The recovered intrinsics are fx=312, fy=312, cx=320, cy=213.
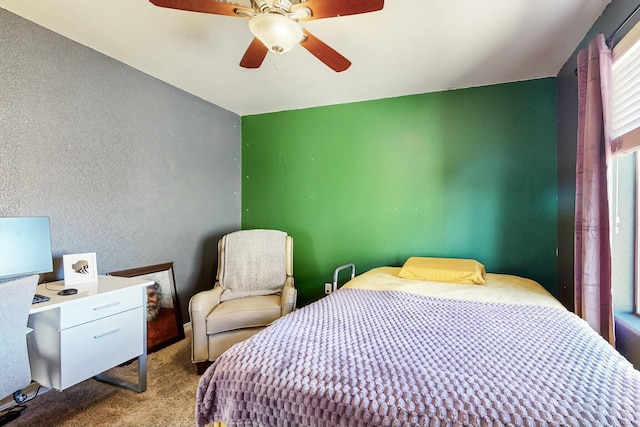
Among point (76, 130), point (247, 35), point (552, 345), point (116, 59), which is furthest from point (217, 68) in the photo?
point (552, 345)

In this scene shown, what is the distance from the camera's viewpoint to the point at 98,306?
177 centimetres

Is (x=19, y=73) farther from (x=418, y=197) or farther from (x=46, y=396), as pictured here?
(x=418, y=197)

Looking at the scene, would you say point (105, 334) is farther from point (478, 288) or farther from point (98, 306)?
point (478, 288)

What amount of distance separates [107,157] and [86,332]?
128 cm

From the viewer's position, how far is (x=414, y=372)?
3.28ft

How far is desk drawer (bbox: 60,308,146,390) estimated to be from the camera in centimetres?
163

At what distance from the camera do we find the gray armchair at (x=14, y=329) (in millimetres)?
1287

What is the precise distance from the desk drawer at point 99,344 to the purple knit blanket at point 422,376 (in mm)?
991

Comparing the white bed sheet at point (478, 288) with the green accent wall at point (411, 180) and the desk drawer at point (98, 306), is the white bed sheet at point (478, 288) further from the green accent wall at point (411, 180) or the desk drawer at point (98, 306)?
the desk drawer at point (98, 306)

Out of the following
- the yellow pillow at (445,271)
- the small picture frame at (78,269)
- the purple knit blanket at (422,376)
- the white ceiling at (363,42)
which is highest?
the white ceiling at (363,42)

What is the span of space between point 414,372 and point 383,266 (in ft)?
6.78

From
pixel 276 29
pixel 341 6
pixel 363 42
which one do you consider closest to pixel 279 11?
pixel 276 29

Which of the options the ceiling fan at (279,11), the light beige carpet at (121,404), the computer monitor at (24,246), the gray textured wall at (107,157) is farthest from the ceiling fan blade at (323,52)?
the light beige carpet at (121,404)

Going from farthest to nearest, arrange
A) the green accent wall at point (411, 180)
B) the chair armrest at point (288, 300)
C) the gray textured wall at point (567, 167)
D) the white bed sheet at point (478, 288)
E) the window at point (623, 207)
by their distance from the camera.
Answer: the green accent wall at point (411, 180) → the chair armrest at point (288, 300) → the gray textured wall at point (567, 167) → the white bed sheet at point (478, 288) → the window at point (623, 207)
